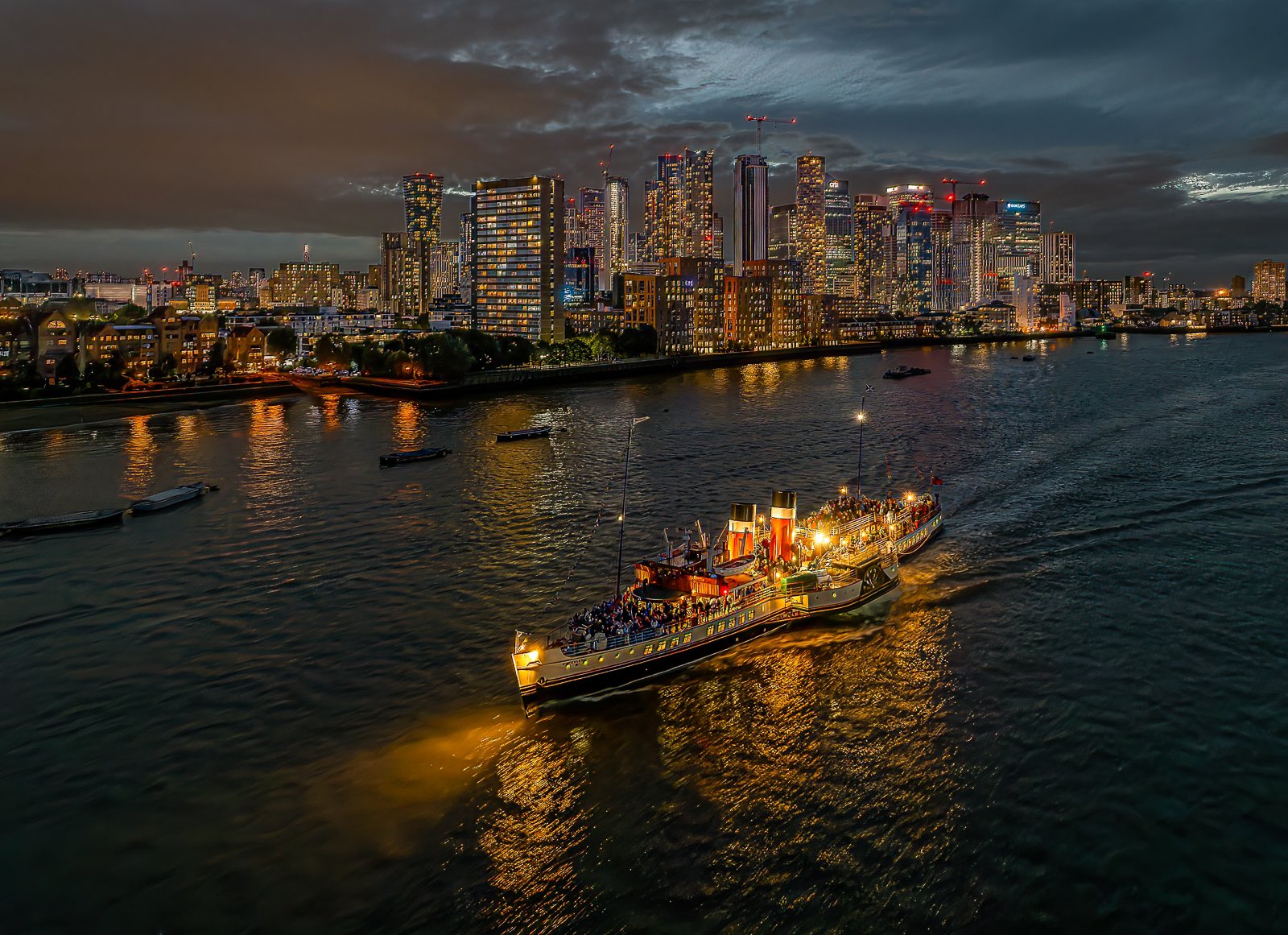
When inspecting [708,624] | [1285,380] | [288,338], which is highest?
[288,338]

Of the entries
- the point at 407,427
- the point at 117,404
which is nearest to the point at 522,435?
the point at 407,427

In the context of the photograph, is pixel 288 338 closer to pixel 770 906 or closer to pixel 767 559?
pixel 767 559

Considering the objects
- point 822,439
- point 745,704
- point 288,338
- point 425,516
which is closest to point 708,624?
point 745,704

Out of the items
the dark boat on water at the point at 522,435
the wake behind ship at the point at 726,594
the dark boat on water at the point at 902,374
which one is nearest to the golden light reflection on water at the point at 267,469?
the dark boat on water at the point at 522,435

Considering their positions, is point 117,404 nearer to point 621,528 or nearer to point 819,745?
point 621,528

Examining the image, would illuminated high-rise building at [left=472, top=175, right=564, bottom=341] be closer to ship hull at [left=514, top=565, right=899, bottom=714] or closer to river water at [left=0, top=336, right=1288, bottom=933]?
river water at [left=0, top=336, right=1288, bottom=933]

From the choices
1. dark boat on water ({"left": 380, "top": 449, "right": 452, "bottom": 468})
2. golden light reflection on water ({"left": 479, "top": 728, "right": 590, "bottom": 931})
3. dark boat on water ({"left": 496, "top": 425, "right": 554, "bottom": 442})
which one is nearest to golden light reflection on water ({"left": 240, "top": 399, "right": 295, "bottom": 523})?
dark boat on water ({"left": 380, "top": 449, "right": 452, "bottom": 468})

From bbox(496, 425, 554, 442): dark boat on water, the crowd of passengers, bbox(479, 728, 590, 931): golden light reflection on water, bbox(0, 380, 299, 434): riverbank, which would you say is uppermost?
bbox(0, 380, 299, 434): riverbank
